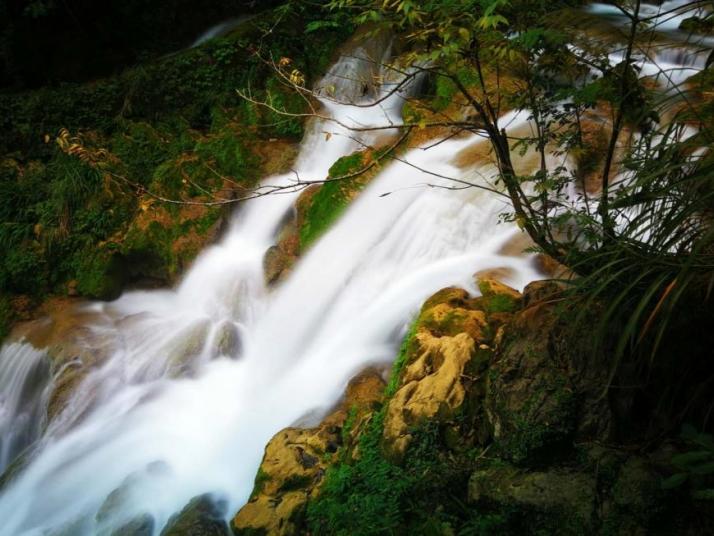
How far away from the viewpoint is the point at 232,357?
5918 millimetres

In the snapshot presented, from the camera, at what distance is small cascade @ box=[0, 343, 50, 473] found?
5859mm

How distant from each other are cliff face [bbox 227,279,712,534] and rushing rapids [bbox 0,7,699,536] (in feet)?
2.27

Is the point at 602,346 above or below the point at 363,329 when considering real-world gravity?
below

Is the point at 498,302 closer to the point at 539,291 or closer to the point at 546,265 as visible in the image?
the point at 539,291

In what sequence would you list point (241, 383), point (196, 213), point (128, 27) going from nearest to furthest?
point (241, 383), point (196, 213), point (128, 27)

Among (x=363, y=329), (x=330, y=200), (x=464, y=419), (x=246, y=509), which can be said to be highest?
(x=330, y=200)

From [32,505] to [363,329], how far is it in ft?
10.5

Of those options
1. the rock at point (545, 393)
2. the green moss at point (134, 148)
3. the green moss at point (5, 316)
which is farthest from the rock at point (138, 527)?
the green moss at point (5, 316)

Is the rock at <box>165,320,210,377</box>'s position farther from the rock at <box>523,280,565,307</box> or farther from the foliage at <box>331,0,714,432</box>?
the foliage at <box>331,0,714,432</box>

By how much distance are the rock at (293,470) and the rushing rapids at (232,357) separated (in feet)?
1.37

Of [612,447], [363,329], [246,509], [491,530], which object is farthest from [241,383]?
[612,447]

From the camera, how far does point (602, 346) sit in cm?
267

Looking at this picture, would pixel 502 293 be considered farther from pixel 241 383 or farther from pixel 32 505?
pixel 32 505

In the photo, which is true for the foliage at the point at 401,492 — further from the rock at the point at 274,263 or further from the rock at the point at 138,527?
the rock at the point at 274,263
